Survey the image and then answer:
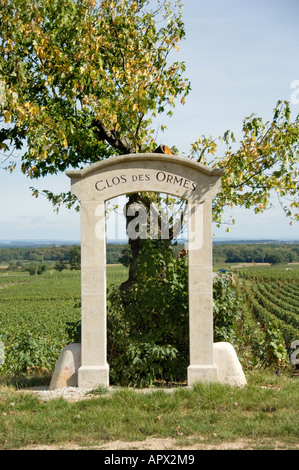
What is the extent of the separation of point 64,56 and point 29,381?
270 inches

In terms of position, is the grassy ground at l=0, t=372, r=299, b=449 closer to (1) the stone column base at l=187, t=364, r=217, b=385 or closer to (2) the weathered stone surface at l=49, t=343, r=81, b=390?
(1) the stone column base at l=187, t=364, r=217, b=385

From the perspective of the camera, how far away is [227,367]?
7.50 m

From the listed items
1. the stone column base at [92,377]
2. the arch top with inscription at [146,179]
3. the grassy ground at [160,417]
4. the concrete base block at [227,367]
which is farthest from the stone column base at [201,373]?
the arch top with inscription at [146,179]

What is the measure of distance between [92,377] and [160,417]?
165 cm

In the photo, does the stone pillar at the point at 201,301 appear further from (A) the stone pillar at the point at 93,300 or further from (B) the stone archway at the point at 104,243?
(A) the stone pillar at the point at 93,300

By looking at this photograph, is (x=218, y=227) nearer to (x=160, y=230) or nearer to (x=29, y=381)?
(x=160, y=230)

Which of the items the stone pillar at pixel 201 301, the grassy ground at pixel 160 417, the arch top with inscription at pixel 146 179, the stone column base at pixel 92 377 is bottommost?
the grassy ground at pixel 160 417

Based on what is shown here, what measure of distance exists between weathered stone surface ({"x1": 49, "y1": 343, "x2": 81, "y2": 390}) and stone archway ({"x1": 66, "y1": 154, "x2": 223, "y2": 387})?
0.59 feet

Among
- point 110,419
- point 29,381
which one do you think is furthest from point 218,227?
point 110,419

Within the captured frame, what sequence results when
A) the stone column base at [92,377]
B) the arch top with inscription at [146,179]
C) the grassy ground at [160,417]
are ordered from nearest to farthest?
the grassy ground at [160,417] < the stone column base at [92,377] < the arch top with inscription at [146,179]

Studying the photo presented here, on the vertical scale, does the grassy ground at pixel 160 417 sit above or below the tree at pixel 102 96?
below

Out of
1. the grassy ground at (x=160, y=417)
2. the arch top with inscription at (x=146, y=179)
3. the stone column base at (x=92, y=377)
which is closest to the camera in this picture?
the grassy ground at (x=160, y=417)

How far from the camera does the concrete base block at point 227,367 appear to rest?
745 cm

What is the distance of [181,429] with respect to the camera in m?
5.67
